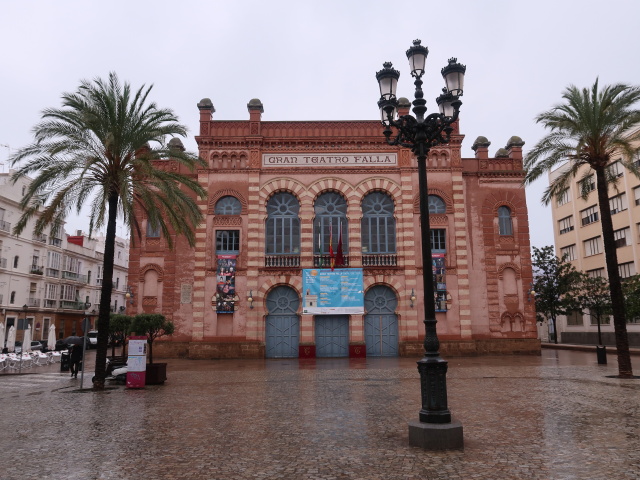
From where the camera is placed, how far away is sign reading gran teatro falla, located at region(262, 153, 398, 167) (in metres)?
30.9

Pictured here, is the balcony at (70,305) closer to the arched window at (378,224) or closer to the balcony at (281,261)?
the balcony at (281,261)

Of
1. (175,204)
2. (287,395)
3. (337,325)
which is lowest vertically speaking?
(287,395)

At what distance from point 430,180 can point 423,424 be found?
24.2 m

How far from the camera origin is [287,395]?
1382 cm

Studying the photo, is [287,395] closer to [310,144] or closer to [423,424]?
[423,424]

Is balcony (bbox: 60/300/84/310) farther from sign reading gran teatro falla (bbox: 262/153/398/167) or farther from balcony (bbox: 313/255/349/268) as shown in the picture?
balcony (bbox: 313/255/349/268)

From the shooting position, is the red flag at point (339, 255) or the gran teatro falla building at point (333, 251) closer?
the red flag at point (339, 255)

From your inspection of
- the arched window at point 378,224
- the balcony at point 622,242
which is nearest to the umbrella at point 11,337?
the arched window at point 378,224

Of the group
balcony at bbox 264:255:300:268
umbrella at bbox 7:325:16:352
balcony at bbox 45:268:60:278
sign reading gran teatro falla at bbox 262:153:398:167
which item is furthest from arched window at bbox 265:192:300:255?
balcony at bbox 45:268:60:278

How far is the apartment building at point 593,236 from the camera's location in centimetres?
4144

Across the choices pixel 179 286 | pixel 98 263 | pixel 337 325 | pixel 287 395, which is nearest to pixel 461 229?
pixel 337 325

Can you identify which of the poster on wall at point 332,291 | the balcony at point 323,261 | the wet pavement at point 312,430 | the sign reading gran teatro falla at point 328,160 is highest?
the sign reading gran teatro falla at point 328,160

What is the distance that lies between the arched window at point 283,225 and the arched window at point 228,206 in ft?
6.33

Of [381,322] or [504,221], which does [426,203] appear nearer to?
[381,322]
